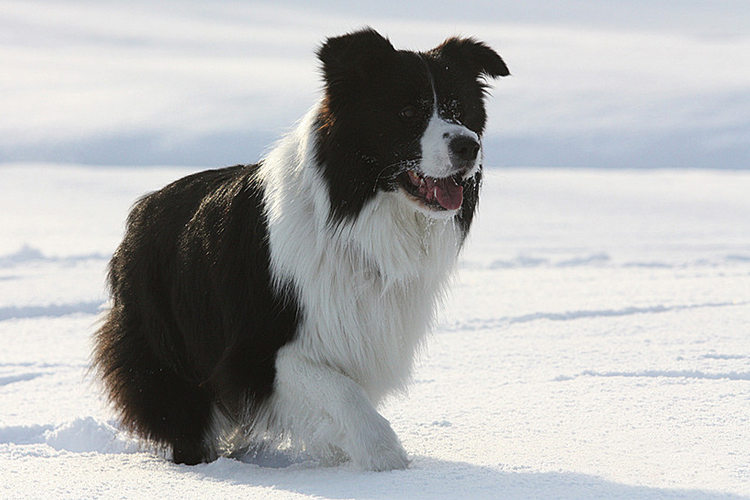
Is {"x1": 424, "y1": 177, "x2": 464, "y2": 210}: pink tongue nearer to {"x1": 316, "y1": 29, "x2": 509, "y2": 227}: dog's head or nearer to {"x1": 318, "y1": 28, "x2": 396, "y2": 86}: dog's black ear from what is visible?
{"x1": 316, "y1": 29, "x2": 509, "y2": 227}: dog's head

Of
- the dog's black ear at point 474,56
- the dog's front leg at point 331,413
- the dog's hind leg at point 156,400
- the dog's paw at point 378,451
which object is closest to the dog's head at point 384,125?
the dog's black ear at point 474,56

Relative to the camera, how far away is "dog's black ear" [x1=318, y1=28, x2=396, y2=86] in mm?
3424

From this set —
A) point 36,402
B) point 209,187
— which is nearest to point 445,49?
point 209,187

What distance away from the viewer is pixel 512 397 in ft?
14.6

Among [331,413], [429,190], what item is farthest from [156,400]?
[429,190]

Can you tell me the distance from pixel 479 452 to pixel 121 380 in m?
1.74

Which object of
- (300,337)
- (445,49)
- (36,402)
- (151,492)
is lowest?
(36,402)

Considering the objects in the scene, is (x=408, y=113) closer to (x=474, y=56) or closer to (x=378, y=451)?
(x=474, y=56)

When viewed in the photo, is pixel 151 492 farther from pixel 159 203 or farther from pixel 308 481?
pixel 159 203

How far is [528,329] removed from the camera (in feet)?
21.4

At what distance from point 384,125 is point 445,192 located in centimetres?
36

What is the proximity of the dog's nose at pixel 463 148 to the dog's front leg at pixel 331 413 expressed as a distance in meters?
0.99

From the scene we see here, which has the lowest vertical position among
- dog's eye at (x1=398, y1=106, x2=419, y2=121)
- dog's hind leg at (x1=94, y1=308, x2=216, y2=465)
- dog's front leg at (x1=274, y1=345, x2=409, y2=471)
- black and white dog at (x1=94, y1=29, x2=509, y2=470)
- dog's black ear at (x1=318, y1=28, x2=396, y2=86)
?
dog's hind leg at (x1=94, y1=308, x2=216, y2=465)

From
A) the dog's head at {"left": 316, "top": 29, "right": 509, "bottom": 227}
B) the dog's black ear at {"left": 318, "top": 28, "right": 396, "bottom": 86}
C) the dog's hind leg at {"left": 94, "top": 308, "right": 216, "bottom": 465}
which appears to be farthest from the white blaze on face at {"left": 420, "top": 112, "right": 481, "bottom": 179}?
the dog's hind leg at {"left": 94, "top": 308, "right": 216, "bottom": 465}
